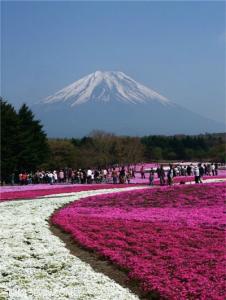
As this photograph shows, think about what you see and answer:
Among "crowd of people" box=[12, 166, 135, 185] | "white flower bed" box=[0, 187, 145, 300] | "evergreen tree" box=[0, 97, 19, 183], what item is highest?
"evergreen tree" box=[0, 97, 19, 183]

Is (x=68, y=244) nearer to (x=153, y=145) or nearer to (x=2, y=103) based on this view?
(x=2, y=103)

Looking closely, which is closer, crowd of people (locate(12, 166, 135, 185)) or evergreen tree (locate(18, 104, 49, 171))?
crowd of people (locate(12, 166, 135, 185))

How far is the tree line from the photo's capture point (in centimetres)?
7644

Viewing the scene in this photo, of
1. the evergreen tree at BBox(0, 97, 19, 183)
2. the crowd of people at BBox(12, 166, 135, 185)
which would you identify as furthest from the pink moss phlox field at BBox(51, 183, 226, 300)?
the evergreen tree at BBox(0, 97, 19, 183)

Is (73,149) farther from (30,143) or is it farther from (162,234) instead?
(162,234)

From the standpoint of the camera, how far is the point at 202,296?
12047 millimetres

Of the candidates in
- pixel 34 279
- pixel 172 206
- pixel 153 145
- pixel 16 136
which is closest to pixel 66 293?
pixel 34 279

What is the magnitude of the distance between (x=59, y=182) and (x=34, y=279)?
141 ft

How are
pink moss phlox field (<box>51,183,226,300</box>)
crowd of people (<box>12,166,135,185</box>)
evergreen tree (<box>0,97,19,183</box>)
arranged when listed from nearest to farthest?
1. pink moss phlox field (<box>51,183,226,300</box>)
2. crowd of people (<box>12,166,135,185</box>)
3. evergreen tree (<box>0,97,19,183</box>)

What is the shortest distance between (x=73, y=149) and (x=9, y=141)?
126 ft

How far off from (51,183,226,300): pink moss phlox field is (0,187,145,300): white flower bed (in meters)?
0.94

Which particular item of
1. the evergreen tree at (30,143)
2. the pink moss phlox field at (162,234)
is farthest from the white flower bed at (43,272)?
the evergreen tree at (30,143)

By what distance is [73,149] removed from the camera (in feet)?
372

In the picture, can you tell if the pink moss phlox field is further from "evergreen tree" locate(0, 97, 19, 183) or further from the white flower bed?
"evergreen tree" locate(0, 97, 19, 183)
